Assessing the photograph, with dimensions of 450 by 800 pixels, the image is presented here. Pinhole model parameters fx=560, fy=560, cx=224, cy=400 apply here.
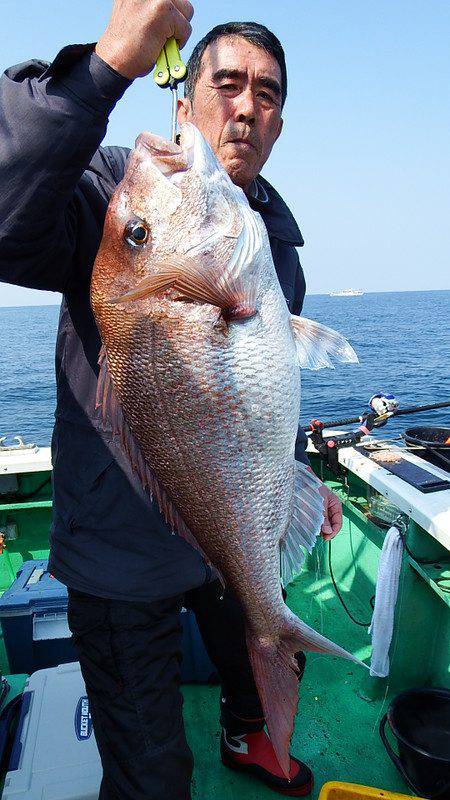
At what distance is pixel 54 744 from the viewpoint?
259 centimetres

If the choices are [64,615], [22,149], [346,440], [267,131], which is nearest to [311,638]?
[22,149]

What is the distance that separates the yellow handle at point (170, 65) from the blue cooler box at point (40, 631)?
2.97m

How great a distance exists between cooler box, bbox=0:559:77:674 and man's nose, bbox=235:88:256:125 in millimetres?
2861

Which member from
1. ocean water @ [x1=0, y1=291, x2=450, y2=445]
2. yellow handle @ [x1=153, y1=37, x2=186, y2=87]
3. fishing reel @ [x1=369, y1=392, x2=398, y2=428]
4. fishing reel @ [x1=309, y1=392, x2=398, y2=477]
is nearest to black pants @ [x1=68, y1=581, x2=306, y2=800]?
yellow handle @ [x1=153, y1=37, x2=186, y2=87]

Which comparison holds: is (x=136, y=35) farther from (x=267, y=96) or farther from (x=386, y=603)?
(x=386, y=603)

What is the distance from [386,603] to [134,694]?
1946 millimetres

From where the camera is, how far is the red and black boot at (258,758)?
2.83 m

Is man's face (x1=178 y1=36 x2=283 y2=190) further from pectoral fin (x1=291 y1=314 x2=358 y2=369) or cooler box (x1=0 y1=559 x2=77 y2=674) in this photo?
cooler box (x1=0 y1=559 x2=77 y2=674)

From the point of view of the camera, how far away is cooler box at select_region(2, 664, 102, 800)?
236 cm

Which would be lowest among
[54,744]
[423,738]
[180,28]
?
[423,738]

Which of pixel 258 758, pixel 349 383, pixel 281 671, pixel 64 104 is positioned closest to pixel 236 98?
pixel 64 104

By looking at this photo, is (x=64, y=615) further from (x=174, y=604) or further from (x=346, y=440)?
(x=346, y=440)

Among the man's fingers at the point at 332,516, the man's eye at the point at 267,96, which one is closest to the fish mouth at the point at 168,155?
the man's eye at the point at 267,96

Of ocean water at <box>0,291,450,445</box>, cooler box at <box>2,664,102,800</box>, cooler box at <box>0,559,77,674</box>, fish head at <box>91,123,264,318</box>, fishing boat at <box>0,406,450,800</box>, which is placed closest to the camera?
fish head at <box>91,123,264,318</box>
